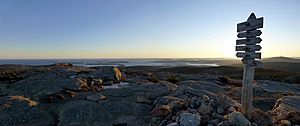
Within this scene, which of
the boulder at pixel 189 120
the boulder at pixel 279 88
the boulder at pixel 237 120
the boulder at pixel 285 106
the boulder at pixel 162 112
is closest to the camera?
the boulder at pixel 237 120

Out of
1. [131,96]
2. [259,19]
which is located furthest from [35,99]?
[259,19]

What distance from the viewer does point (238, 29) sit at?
11414 millimetres

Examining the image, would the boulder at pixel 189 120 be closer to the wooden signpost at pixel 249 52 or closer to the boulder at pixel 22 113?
the wooden signpost at pixel 249 52

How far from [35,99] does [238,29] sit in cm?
1223

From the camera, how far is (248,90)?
10945 mm

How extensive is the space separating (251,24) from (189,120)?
4.54m

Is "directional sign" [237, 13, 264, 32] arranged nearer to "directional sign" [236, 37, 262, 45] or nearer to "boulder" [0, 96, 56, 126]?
"directional sign" [236, 37, 262, 45]

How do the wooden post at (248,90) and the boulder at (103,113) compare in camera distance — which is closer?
the wooden post at (248,90)

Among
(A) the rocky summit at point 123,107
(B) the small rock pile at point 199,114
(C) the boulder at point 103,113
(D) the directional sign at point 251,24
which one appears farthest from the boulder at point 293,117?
(C) the boulder at point 103,113

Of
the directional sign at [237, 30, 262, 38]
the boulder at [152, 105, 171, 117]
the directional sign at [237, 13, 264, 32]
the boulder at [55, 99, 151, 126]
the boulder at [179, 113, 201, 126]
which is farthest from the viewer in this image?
the boulder at [55, 99, 151, 126]

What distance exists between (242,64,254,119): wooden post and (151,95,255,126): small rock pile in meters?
0.46

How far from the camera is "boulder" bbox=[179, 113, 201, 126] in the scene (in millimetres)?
10117

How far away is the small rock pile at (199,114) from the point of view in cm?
995

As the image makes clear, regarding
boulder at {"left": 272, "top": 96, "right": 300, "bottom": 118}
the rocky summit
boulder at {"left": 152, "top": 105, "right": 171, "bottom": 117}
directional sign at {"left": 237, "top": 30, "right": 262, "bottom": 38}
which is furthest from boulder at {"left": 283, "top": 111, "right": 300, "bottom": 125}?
boulder at {"left": 152, "top": 105, "right": 171, "bottom": 117}
